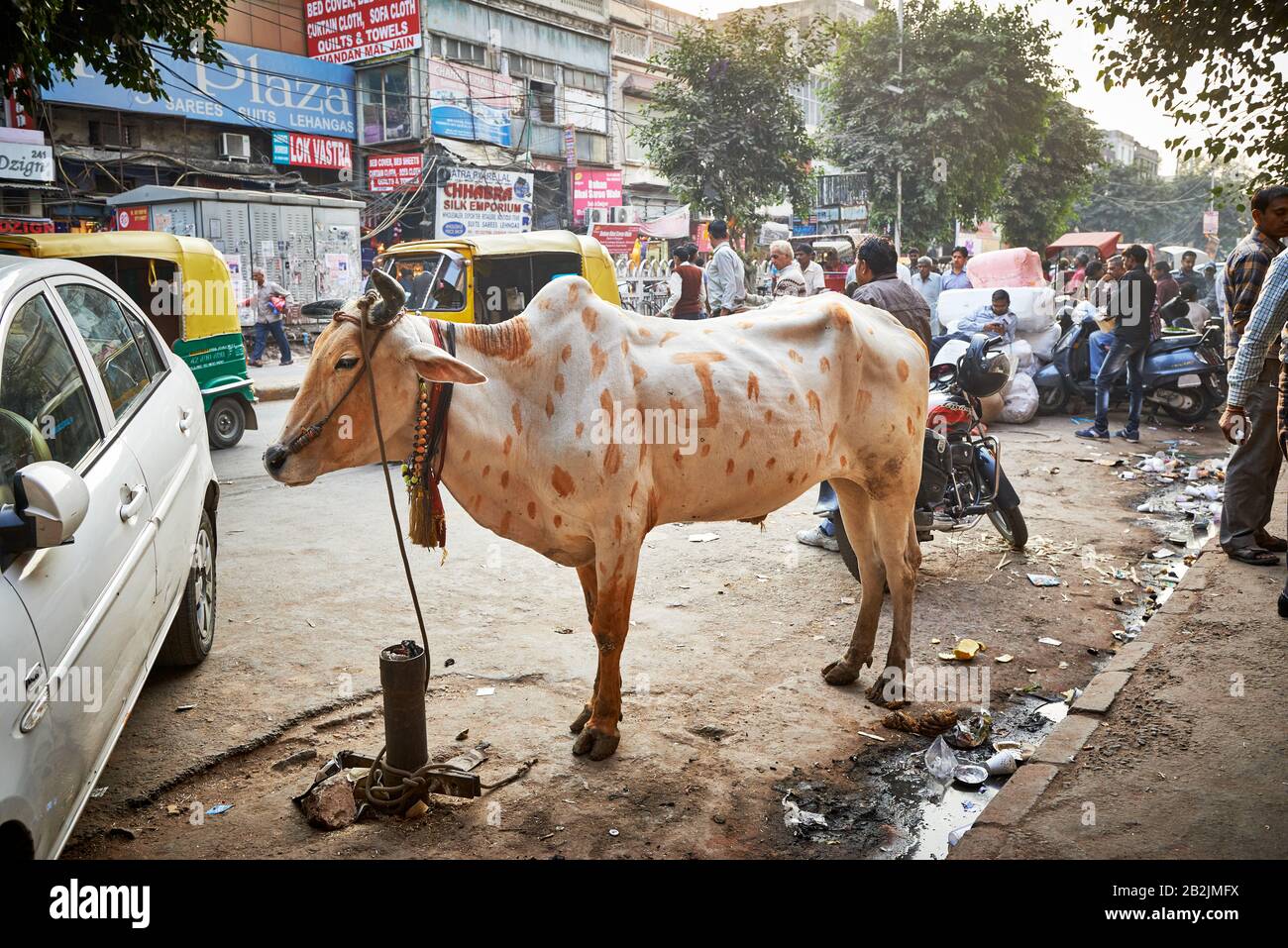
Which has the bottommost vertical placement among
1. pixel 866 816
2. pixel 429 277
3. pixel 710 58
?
pixel 866 816

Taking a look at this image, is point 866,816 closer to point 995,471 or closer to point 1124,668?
point 1124,668

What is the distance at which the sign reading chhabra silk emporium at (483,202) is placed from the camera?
27219 mm

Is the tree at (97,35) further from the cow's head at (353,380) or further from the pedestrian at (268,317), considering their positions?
the pedestrian at (268,317)

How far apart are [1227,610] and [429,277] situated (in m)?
8.07

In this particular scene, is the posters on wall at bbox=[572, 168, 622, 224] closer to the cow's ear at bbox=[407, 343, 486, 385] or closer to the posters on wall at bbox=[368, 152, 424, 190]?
the posters on wall at bbox=[368, 152, 424, 190]

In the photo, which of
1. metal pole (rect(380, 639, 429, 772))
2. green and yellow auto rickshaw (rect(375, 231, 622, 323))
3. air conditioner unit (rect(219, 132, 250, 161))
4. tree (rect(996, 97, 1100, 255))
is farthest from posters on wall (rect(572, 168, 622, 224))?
metal pole (rect(380, 639, 429, 772))

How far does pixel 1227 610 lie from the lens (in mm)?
5215

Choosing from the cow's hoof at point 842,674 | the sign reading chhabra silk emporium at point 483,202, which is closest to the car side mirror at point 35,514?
the cow's hoof at point 842,674

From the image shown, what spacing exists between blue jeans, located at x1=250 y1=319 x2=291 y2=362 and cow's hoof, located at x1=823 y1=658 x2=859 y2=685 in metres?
15.3

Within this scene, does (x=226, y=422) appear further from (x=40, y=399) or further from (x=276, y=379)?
(x=40, y=399)

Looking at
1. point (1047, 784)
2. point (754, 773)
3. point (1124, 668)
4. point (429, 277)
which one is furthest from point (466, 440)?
point (429, 277)

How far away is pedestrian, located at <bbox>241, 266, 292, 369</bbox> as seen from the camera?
57.8 feet

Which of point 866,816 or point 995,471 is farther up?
point 995,471

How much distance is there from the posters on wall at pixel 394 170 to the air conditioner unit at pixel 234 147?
3.56m
